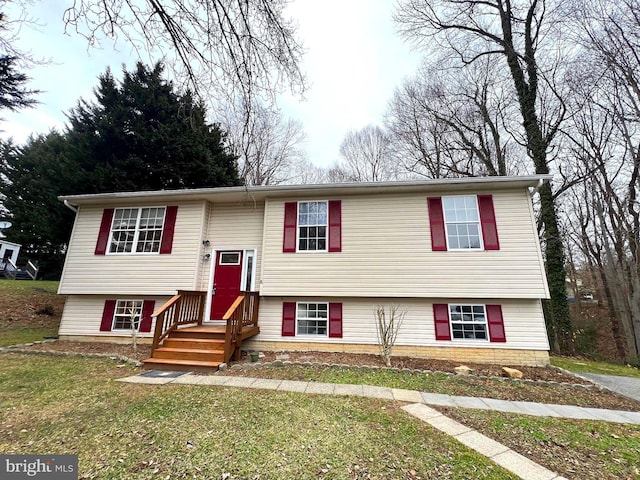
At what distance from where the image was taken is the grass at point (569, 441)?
2.66 m

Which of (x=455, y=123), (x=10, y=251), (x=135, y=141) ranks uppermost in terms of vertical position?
(x=455, y=123)

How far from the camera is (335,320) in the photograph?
7.16 m

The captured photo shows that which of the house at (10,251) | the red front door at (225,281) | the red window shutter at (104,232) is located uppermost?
the house at (10,251)

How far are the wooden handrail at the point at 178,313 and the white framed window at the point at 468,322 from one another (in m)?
6.69

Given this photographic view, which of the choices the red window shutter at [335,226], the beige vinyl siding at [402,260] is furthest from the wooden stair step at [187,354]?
the red window shutter at [335,226]

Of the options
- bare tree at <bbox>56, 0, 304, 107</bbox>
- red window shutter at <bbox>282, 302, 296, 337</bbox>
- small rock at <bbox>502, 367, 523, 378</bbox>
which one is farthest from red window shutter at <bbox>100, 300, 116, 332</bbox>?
small rock at <bbox>502, 367, 523, 378</bbox>

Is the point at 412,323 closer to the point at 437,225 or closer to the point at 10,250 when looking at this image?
the point at 437,225

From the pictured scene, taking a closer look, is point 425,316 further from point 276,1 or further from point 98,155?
point 98,155

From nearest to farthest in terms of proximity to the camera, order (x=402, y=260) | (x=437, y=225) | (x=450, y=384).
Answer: (x=450, y=384) → (x=402, y=260) → (x=437, y=225)

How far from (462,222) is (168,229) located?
830 centimetres

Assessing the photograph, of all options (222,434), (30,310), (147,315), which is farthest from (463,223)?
(30,310)

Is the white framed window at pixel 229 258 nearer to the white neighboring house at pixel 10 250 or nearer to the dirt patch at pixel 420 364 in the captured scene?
the dirt patch at pixel 420 364

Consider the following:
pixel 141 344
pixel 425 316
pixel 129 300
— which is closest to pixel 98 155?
pixel 129 300

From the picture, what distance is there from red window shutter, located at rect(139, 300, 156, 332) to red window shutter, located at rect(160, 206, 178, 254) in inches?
60.5
